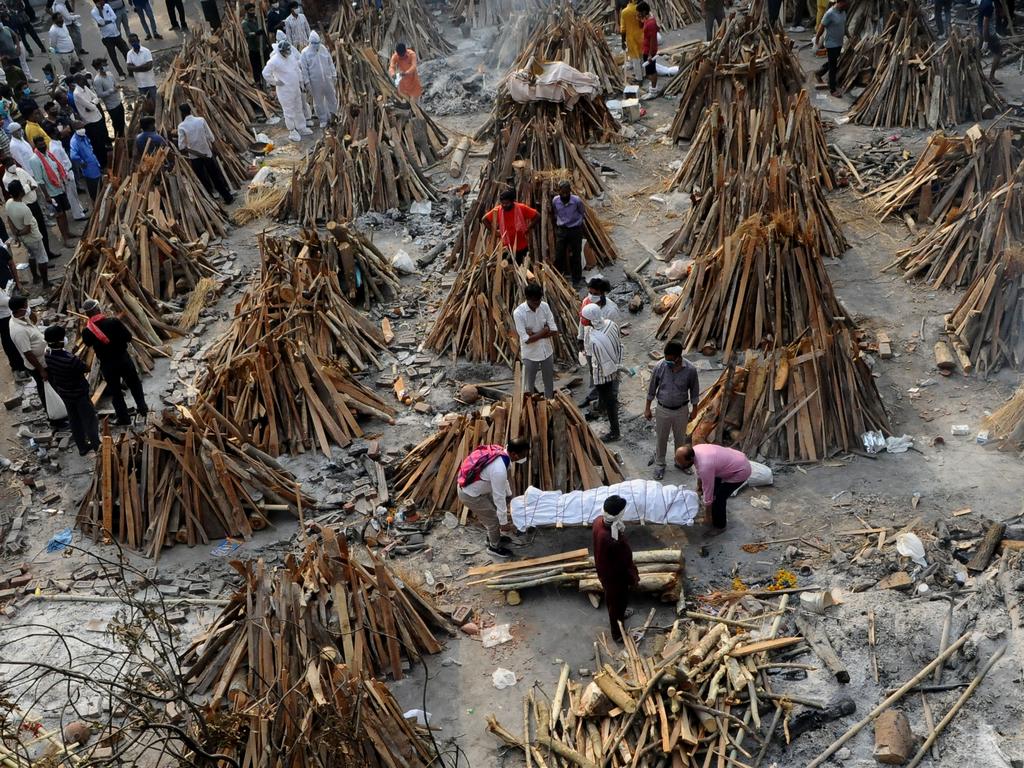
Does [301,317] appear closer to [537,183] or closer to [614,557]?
[537,183]

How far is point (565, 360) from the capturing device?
1334 centimetres

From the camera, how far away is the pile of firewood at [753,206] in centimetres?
1412

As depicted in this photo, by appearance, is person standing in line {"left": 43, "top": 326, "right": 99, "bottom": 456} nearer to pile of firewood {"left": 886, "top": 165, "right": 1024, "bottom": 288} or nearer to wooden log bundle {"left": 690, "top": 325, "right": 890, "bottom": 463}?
wooden log bundle {"left": 690, "top": 325, "right": 890, "bottom": 463}

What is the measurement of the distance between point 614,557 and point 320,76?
46.0ft

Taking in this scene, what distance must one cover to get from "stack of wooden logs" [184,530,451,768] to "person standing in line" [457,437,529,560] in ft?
3.38

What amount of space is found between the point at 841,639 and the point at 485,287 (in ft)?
20.8

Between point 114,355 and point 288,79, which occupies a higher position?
point 288,79

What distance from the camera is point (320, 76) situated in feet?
67.4

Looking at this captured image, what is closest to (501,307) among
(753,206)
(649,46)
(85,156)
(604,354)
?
(604,354)

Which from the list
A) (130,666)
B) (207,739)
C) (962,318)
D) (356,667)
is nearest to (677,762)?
(356,667)

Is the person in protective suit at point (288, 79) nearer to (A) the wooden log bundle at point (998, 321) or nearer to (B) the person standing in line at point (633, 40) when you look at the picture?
(B) the person standing in line at point (633, 40)

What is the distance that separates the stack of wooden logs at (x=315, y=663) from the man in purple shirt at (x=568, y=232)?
232 inches

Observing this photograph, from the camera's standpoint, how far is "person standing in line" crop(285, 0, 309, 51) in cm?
2231

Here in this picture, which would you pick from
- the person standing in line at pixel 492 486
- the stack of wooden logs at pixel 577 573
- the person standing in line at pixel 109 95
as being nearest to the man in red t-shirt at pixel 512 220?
the person standing in line at pixel 492 486
